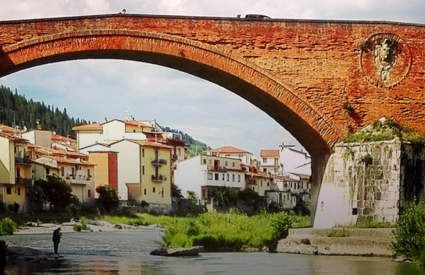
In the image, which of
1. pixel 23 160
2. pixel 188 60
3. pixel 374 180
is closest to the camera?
pixel 188 60

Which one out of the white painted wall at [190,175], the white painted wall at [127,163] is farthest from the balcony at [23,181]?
the white painted wall at [190,175]

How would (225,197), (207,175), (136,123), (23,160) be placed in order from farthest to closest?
Answer: (136,123), (207,175), (225,197), (23,160)

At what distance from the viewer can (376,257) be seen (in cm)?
1562

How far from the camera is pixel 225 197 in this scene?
52906mm

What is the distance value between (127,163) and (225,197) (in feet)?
20.7

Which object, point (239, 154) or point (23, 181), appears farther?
point (239, 154)

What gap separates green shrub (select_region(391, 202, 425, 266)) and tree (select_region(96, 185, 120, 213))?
30.9 meters

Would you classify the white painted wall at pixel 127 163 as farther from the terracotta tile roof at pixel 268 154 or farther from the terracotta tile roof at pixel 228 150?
the terracotta tile roof at pixel 268 154

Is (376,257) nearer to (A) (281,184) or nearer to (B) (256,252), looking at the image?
(B) (256,252)

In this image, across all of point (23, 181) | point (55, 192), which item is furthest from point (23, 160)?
point (55, 192)

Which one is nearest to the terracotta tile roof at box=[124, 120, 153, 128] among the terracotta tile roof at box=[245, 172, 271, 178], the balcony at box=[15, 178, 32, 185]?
the terracotta tile roof at box=[245, 172, 271, 178]

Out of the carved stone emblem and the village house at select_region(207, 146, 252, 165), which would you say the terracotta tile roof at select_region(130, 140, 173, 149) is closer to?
the village house at select_region(207, 146, 252, 165)

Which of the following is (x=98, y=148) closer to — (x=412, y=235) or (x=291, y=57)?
(x=291, y=57)

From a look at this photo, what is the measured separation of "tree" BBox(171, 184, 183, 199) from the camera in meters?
54.1
